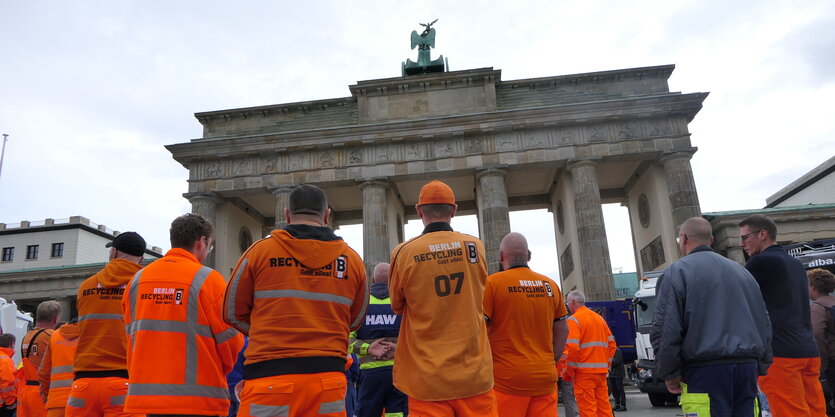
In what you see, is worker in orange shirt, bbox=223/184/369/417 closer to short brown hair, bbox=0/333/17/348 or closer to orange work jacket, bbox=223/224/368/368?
orange work jacket, bbox=223/224/368/368

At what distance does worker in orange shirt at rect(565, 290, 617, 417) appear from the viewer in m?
6.82

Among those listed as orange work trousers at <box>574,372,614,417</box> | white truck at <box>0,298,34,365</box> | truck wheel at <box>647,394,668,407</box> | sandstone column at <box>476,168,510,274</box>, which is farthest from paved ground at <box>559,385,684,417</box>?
white truck at <box>0,298,34,365</box>

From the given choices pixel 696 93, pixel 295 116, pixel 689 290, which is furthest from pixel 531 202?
pixel 689 290

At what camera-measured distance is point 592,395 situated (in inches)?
269

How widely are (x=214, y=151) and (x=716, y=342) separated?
90.2 feet

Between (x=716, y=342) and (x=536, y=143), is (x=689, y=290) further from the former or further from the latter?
(x=536, y=143)

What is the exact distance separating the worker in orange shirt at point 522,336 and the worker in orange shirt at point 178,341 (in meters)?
2.01

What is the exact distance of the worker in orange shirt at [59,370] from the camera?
15.2 feet

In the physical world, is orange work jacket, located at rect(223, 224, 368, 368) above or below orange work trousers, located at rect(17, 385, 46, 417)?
above

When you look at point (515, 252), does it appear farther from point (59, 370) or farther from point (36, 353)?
point (36, 353)

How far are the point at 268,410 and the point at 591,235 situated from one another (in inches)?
933

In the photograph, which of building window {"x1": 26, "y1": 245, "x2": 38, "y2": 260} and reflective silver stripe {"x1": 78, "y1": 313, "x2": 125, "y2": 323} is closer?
reflective silver stripe {"x1": 78, "y1": 313, "x2": 125, "y2": 323}

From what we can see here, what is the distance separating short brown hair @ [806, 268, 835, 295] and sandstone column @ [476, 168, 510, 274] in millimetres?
18139

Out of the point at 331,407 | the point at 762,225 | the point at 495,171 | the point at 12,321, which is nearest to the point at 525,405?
the point at 331,407
